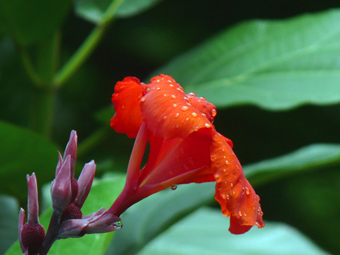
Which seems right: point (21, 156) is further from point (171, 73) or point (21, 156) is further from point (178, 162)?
point (171, 73)

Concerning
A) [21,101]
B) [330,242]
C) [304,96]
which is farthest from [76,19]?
[330,242]

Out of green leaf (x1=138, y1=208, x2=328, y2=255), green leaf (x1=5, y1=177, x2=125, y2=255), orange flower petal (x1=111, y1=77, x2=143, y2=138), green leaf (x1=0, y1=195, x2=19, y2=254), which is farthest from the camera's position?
green leaf (x1=138, y1=208, x2=328, y2=255)

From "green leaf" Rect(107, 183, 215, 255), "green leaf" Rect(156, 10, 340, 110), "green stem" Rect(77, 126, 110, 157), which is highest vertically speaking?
"green leaf" Rect(156, 10, 340, 110)

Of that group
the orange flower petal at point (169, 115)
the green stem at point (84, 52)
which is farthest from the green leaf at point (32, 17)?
the orange flower petal at point (169, 115)

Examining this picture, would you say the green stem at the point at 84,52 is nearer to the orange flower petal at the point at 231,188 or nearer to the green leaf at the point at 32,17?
the green leaf at the point at 32,17

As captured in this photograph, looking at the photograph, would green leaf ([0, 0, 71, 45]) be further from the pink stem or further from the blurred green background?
the pink stem

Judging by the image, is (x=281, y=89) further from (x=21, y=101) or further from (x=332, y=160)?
(x=21, y=101)

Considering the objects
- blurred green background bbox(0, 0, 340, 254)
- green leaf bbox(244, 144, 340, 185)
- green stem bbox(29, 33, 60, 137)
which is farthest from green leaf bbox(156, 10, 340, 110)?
green stem bbox(29, 33, 60, 137)
